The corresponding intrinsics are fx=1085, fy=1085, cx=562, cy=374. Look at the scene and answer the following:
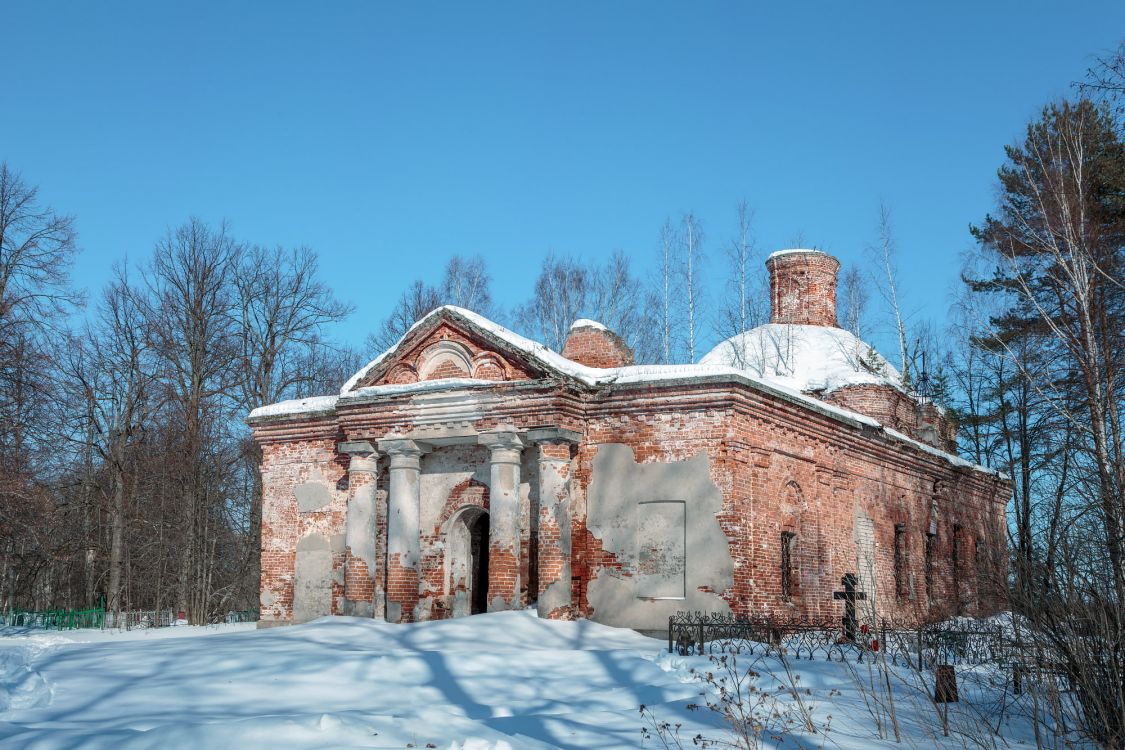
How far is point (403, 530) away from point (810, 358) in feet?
40.9

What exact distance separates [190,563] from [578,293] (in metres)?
14.4

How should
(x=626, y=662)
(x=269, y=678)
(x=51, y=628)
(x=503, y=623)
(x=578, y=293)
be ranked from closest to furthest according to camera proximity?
(x=269, y=678), (x=626, y=662), (x=503, y=623), (x=51, y=628), (x=578, y=293)

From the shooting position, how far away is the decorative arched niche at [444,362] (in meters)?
17.6

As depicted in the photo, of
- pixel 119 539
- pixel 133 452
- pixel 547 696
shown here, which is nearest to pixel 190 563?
pixel 119 539

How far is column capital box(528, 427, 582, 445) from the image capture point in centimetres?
1639

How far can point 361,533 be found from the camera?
18.3 meters

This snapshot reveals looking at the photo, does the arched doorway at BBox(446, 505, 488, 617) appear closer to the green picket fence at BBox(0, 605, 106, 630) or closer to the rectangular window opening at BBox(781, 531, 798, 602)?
the rectangular window opening at BBox(781, 531, 798, 602)

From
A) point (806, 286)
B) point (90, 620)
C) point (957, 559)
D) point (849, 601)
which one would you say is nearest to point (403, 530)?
point (849, 601)

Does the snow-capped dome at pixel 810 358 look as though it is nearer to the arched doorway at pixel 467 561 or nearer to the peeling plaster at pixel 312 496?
the arched doorway at pixel 467 561

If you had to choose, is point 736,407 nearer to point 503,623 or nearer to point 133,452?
point 503,623

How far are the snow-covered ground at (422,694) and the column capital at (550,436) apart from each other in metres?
2.58

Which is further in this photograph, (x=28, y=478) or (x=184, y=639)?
(x=28, y=478)

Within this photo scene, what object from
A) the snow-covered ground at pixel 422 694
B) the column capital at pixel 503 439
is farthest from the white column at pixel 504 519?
the snow-covered ground at pixel 422 694

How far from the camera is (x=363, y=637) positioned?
611 inches
